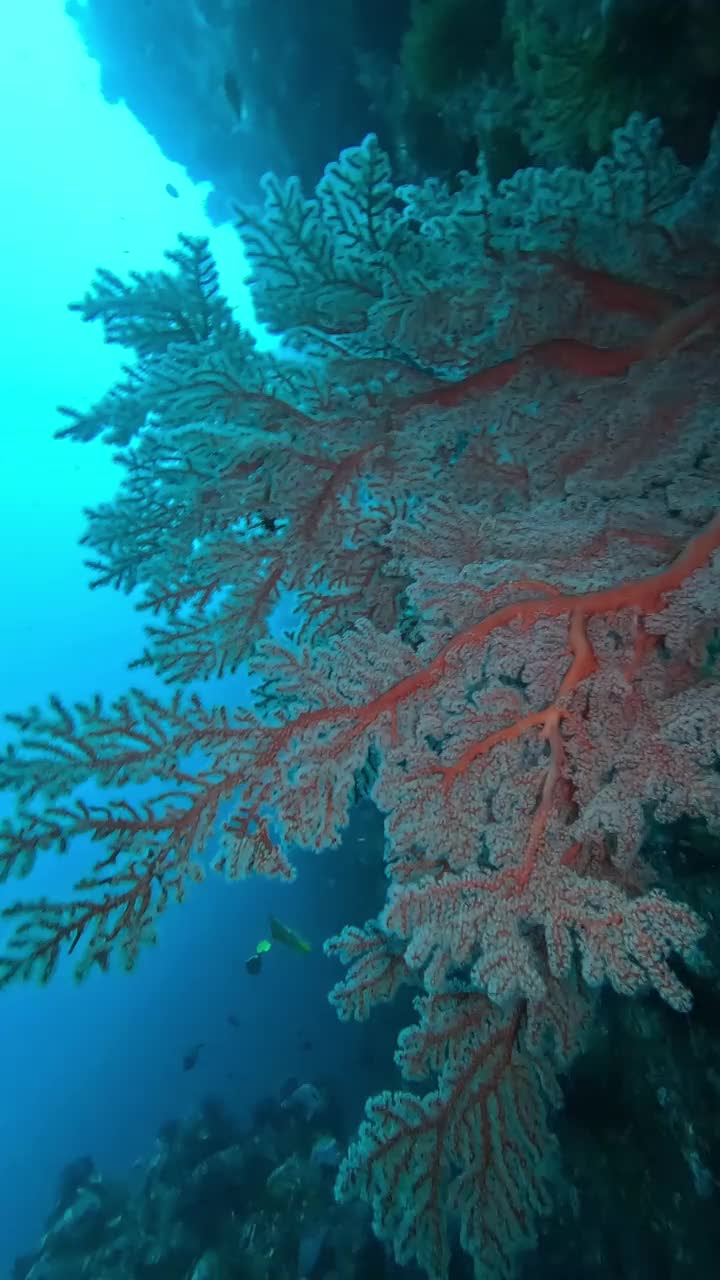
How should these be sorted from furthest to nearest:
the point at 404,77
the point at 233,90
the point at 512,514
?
the point at 233,90, the point at 404,77, the point at 512,514

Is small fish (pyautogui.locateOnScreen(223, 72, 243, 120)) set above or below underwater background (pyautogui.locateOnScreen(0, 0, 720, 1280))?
above

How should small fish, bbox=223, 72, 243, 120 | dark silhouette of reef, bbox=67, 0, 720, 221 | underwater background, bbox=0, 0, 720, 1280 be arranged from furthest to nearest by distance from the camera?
small fish, bbox=223, 72, 243, 120 → dark silhouette of reef, bbox=67, 0, 720, 221 → underwater background, bbox=0, 0, 720, 1280

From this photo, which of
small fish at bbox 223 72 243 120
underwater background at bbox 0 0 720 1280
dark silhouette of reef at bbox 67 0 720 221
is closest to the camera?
underwater background at bbox 0 0 720 1280

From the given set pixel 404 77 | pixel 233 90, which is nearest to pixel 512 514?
pixel 404 77

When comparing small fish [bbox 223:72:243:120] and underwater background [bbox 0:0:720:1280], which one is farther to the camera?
small fish [bbox 223:72:243:120]

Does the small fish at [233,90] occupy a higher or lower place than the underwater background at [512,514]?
higher

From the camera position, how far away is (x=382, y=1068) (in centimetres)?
1780

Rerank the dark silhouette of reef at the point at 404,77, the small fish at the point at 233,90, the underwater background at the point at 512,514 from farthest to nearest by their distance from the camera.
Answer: the small fish at the point at 233,90 < the dark silhouette of reef at the point at 404,77 < the underwater background at the point at 512,514

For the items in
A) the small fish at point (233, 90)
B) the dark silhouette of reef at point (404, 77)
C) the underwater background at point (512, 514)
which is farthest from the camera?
the small fish at point (233, 90)

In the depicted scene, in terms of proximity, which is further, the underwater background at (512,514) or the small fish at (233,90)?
the small fish at (233,90)

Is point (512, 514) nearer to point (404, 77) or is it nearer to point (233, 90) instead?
point (404, 77)

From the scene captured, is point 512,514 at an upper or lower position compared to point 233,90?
lower

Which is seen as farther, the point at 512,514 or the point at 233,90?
the point at 233,90

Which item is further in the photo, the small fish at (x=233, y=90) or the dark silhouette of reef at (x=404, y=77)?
the small fish at (x=233, y=90)
